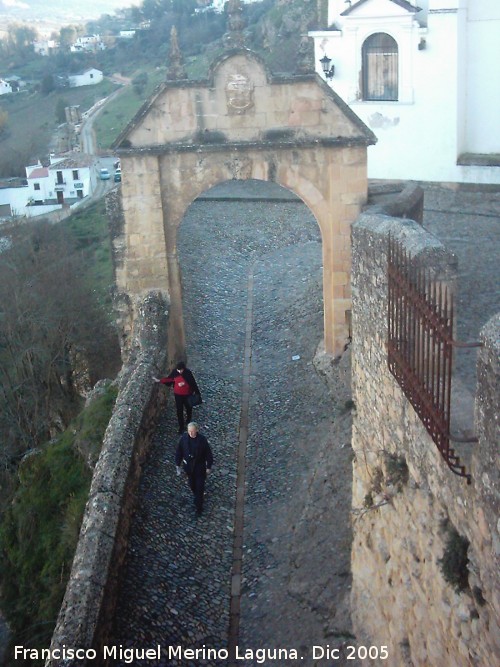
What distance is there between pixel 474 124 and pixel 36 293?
1312 cm

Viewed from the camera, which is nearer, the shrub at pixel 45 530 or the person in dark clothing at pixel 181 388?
the person in dark clothing at pixel 181 388

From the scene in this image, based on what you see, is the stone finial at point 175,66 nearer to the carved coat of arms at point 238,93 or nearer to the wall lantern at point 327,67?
the carved coat of arms at point 238,93

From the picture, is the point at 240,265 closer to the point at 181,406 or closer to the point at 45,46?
the point at 181,406

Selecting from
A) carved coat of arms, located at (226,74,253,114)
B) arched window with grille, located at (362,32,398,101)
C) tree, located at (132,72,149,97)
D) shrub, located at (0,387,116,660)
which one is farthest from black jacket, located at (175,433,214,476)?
tree, located at (132,72,149,97)

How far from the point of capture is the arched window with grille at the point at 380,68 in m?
19.3

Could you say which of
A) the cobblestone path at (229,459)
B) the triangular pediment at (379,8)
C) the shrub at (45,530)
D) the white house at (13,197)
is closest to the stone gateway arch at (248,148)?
the cobblestone path at (229,459)

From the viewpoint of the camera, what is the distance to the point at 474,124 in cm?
1908

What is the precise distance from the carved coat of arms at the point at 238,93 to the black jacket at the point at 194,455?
4.59m

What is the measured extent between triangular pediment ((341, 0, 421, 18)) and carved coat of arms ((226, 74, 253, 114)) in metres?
9.29

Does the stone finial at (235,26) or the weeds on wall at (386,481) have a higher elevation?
the stone finial at (235,26)

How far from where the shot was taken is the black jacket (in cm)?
848

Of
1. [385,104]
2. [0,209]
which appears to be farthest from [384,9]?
[0,209]

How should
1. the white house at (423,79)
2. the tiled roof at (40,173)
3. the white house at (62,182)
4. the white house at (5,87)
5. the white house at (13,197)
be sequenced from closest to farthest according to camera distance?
1. the white house at (423,79)
2. the white house at (62,182)
3. the white house at (13,197)
4. the tiled roof at (40,173)
5. the white house at (5,87)

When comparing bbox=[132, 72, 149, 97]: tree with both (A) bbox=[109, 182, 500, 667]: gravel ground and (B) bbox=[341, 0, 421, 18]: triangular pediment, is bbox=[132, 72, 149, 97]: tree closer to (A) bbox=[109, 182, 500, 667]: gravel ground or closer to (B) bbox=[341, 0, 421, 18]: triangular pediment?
(B) bbox=[341, 0, 421, 18]: triangular pediment
